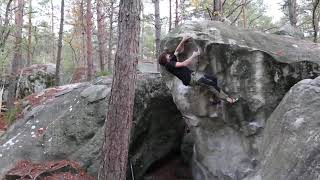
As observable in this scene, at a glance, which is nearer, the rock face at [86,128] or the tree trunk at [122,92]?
the tree trunk at [122,92]

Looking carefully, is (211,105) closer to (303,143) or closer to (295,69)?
(295,69)

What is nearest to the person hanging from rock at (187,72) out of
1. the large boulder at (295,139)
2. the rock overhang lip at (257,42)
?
the rock overhang lip at (257,42)

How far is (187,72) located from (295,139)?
384cm

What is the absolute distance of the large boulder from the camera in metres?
4.60

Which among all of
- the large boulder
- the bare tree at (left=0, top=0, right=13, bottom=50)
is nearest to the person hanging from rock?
the large boulder

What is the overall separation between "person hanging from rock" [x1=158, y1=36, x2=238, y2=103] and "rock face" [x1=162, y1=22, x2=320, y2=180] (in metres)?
0.24

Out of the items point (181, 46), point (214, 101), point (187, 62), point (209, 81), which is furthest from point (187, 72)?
point (214, 101)

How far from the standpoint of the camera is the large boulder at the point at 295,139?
4.60m

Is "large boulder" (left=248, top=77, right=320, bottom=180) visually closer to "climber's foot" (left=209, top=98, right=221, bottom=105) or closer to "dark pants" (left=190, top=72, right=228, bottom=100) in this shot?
"dark pants" (left=190, top=72, right=228, bottom=100)

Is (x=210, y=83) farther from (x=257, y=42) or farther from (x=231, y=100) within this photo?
(x=257, y=42)

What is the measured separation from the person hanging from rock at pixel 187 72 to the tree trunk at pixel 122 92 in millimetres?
915

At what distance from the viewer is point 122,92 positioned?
7738 mm

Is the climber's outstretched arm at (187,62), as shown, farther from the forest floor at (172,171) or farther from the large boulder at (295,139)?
the forest floor at (172,171)

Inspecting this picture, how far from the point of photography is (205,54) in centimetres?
902
